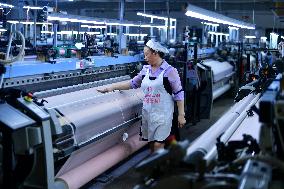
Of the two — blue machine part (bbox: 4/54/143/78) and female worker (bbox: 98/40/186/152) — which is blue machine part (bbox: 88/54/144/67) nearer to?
blue machine part (bbox: 4/54/143/78)

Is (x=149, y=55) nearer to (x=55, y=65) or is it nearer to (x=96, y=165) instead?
(x=55, y=65)

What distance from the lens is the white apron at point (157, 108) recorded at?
15.5 ft

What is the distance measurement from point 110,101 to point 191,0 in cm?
1642

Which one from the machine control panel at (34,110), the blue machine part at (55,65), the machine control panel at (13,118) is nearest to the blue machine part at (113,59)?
the blue machine part at (55,65)

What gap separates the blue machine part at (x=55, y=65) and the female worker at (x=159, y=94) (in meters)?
1.02

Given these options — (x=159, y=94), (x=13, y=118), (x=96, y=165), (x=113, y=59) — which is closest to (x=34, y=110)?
(x=13, y=118)

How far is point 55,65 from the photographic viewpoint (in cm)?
485

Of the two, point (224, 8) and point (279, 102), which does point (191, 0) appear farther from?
point (279, 102)

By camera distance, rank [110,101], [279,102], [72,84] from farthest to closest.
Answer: [72,84] → [110,101] → [279,102]

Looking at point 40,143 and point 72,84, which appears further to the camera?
point 72,84

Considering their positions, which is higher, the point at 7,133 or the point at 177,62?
the point at 177,62

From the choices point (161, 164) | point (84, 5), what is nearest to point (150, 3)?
point (84, 5)

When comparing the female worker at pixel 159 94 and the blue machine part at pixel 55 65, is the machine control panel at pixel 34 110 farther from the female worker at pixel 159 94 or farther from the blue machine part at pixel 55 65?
the female worker at pixel 159 94

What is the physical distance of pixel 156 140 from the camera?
15.8 feet
